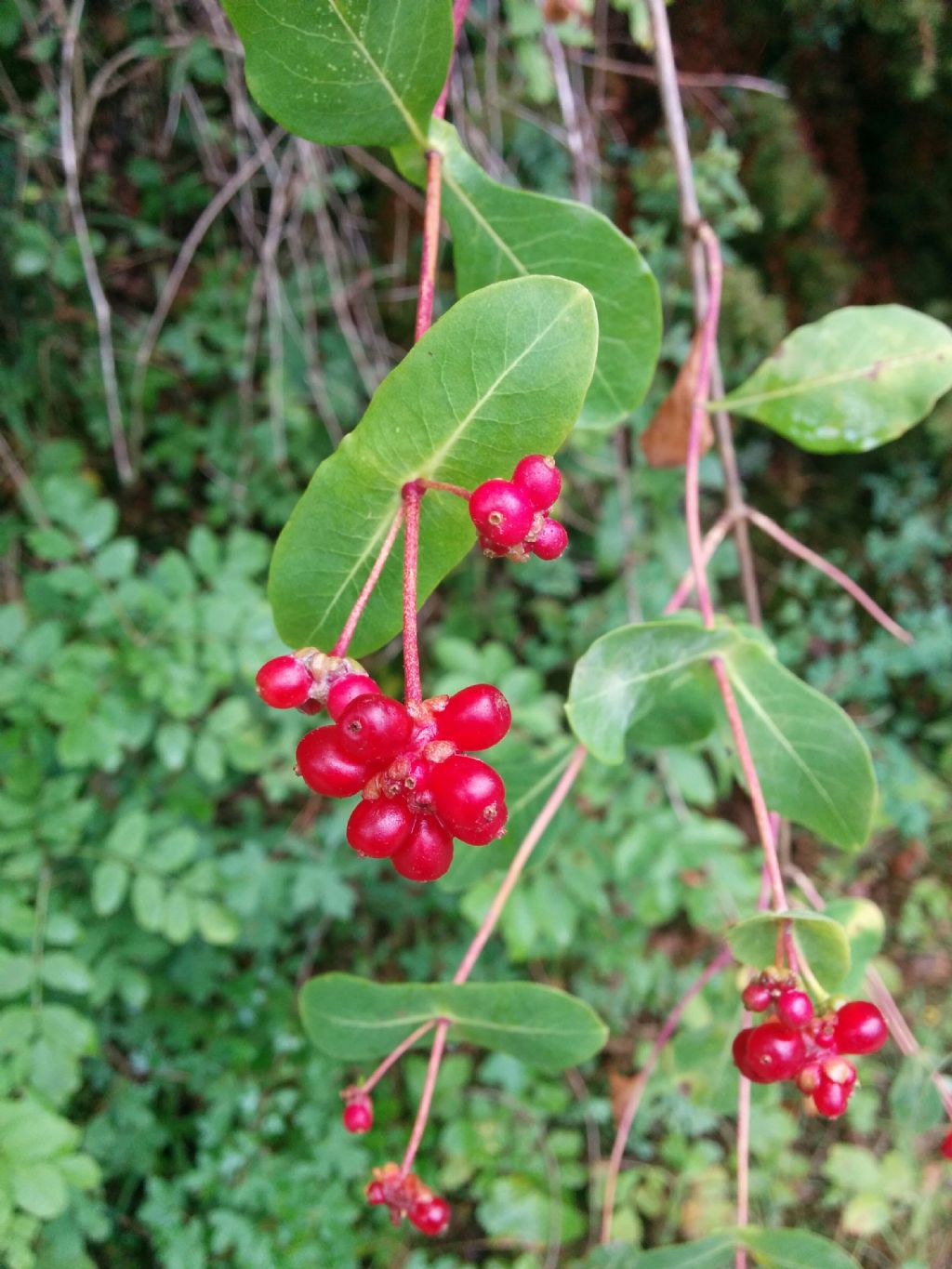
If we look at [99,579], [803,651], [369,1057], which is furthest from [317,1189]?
[803,651]

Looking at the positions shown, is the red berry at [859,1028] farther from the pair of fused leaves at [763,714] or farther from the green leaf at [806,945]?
the pair of fused leaves at [763,714]

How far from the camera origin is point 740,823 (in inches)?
97.6

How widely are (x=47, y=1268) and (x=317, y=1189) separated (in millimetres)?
511

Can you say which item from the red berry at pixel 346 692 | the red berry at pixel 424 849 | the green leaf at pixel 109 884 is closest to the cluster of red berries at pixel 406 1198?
the red berry at pixel 424 849

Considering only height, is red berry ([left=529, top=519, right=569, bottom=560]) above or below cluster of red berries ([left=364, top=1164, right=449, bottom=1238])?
above

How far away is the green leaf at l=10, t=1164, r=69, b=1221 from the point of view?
4.13 feet

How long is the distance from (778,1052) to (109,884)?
49.2 inches

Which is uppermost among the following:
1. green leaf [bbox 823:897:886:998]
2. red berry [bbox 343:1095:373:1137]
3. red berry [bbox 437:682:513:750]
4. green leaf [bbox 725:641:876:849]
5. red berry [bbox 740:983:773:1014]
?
red berry [bbox 437:682:513:750]

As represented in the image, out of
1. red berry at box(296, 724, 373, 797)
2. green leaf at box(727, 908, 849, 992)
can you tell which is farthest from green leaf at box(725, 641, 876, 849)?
red berry at box(296, 724, 373, 797)

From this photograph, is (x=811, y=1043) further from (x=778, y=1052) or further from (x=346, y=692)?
(x=346, y=692)

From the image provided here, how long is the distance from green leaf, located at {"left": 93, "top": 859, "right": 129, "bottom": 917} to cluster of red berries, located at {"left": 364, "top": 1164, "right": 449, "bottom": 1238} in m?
0.82

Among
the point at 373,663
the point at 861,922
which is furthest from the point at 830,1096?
the point at 373,663

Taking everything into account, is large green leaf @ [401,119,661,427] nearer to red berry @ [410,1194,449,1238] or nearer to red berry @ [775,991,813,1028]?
red berry @ [775,991,813,1028]

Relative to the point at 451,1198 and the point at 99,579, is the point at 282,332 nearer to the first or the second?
the point at 99,579
